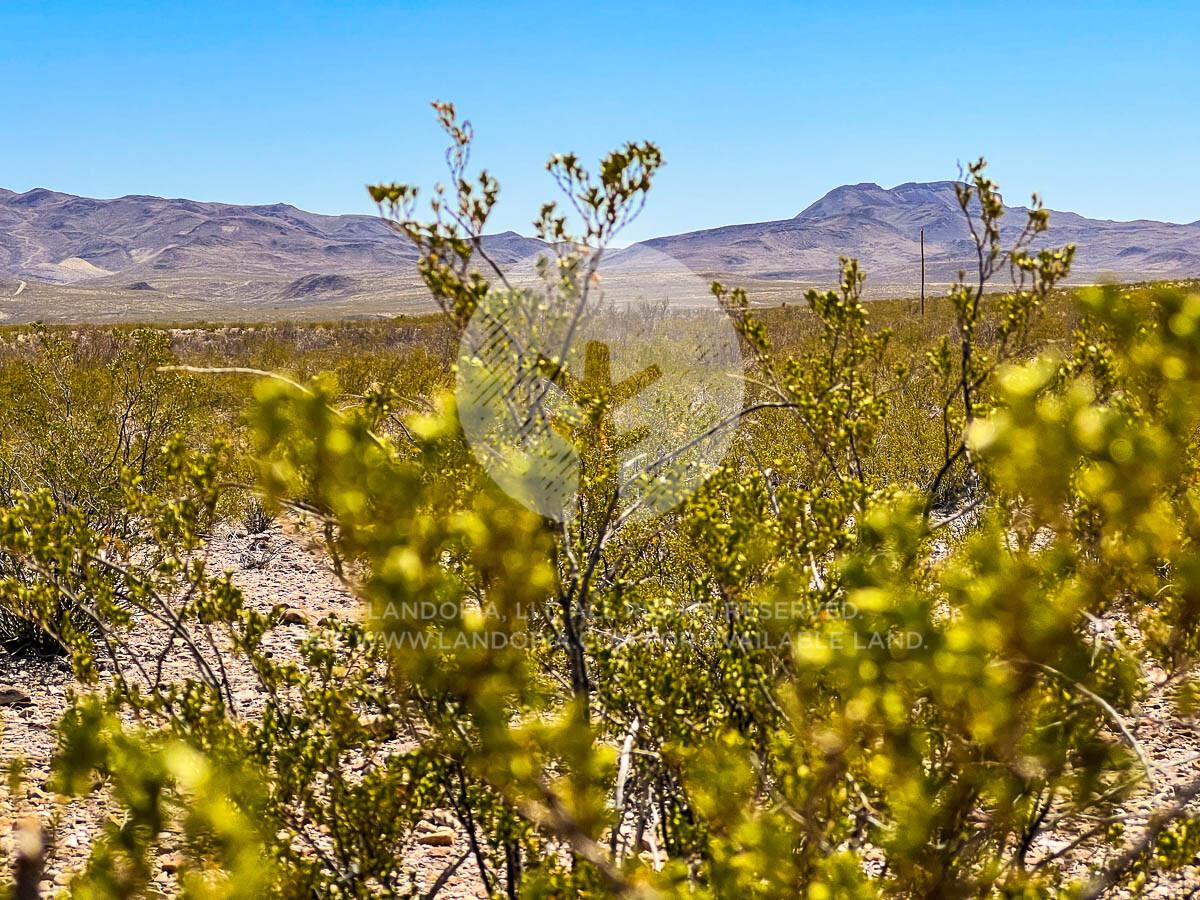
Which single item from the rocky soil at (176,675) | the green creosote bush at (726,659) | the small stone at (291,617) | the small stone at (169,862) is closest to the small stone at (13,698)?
the rocky soil at (176,675)

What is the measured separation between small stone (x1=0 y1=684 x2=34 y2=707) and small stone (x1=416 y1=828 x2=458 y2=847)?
106 inches

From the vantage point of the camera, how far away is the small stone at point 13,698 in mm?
4887

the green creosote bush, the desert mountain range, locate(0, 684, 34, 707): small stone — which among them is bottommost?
locate(0, 684, 34, 707): small stone

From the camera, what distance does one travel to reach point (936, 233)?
182 m

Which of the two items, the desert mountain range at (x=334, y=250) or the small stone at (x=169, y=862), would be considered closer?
the small stone at (x=169, y=862)

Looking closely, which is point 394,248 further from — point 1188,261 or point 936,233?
point 1188,261

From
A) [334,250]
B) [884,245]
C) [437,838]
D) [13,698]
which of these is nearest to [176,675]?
[13,698]

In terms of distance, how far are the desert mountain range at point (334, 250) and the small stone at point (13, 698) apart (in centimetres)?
10109

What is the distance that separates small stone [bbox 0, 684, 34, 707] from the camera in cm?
489

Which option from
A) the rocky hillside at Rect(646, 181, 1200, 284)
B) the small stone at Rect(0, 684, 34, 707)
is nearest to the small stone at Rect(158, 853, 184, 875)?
the small stone at Rect(0, 684, 34, 707)

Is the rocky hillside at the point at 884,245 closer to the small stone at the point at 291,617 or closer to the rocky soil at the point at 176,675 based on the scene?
the rocky soil at the point at 176,675

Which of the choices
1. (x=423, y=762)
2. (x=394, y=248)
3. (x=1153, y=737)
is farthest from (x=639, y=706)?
(x=394, y=248)

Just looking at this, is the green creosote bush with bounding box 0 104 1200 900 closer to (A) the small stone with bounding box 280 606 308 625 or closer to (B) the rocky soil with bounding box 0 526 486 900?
(B) the rocky soil with bounding box 0 526 486 900

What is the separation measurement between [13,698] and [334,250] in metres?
173
